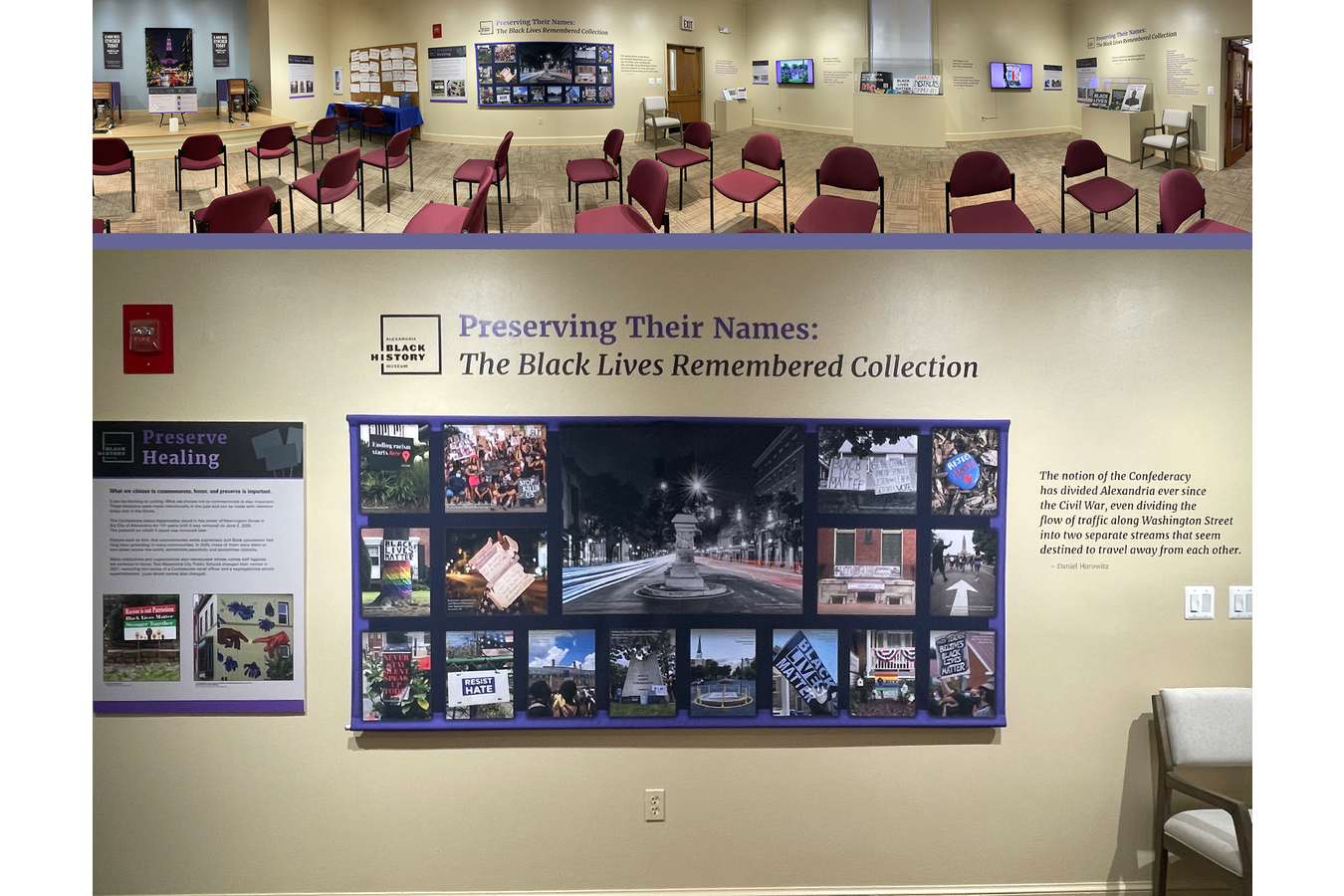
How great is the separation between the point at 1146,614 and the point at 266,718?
10.8 ft

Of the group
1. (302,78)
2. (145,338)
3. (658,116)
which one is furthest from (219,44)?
(145,338)

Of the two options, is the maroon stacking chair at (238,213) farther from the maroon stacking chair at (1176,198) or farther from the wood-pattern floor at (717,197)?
the maroon stacking chair at (1176,198)

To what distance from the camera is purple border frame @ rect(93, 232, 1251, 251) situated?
3.12 meters

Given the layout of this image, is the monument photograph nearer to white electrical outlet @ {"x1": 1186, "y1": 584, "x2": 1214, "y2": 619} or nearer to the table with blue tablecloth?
white electrical outlet @ {"x1": 1186, "y1": 584, "x2": 1214, "y2": 619}

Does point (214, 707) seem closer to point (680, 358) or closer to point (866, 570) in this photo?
point (680, 358)

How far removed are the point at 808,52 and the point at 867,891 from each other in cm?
577

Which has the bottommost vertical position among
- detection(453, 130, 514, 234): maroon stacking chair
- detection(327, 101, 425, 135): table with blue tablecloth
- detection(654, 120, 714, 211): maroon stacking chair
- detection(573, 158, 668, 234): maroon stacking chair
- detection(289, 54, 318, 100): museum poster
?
detection(573, 158, 668, 234): maroon stacking chair

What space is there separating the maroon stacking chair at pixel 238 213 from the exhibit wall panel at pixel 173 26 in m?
12.1

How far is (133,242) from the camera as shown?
3.12 meters

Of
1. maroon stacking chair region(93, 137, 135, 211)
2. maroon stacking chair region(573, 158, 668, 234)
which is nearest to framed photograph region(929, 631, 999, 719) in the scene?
maroon stacking chair region(573, 158, 668, 234)

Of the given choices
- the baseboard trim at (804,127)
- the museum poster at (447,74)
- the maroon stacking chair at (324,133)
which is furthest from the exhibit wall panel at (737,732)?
the museum poster at (447,74)

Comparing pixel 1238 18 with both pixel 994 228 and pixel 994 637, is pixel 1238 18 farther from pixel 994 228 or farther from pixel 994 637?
pixel 994 637

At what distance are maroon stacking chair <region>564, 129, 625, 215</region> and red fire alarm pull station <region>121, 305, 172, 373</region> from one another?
10.2ft

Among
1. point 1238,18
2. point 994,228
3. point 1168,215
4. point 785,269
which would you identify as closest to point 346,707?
point 785,269
